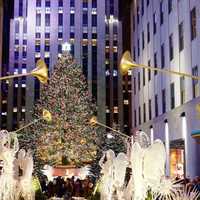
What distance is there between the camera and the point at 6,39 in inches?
3265

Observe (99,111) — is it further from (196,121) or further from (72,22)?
(196,121)

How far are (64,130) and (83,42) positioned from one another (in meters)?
44.5

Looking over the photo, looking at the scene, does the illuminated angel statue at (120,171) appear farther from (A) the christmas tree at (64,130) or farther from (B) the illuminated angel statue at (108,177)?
(A) the christmas tree at (64,130)

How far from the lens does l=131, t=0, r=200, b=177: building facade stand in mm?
24906

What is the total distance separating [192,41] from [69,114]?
705 inches

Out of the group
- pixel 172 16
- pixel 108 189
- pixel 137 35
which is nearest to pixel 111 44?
pixel 137 35

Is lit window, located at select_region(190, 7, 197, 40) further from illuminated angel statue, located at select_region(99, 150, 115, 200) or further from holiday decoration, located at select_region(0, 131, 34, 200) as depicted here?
holiday decoration, located at select_region(0, 131, 34, 200)

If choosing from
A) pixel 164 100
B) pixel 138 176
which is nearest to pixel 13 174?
pixel 138 176

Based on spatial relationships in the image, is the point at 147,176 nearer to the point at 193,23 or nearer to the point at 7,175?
the point at 7,175

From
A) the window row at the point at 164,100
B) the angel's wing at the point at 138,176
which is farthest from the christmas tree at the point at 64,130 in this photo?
the angel's wing at the point at 138,176

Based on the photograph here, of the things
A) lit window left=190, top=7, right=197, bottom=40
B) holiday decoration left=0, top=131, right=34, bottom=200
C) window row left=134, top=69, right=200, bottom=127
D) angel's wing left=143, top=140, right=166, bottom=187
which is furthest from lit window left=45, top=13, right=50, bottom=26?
angel's wing left=143, top=140, right=166, bottom=187

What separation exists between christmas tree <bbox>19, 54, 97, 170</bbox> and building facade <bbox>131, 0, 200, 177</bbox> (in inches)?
221

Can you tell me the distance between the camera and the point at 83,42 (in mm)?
82750

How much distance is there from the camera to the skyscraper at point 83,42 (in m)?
81.6
